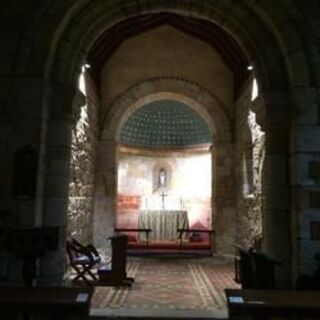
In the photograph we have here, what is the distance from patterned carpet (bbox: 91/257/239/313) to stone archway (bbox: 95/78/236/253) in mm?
971

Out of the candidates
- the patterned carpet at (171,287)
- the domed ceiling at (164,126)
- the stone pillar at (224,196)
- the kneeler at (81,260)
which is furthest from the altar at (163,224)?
the kneeler at (81,260)

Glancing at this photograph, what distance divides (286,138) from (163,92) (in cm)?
498

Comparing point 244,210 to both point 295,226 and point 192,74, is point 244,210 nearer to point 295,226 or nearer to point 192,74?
point 192,74

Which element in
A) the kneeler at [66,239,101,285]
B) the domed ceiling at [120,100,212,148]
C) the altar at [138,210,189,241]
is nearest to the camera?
the kneeler at [66,239,101,285]

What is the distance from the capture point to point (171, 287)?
5234 mm

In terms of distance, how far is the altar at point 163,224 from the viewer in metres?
9.19

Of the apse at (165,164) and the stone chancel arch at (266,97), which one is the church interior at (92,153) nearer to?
the stone chancel arch at (266,97)

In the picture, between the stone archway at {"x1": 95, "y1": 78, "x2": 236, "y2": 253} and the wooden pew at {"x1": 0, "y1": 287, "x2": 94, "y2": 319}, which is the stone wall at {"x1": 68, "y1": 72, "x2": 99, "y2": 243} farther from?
Answer: the wooden pew at {"x1": 0, "y1": 287, "x2": 94, "y2": 319}

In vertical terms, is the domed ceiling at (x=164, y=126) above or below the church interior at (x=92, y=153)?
above

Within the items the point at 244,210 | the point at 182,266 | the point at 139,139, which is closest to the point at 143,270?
the point at 182,266

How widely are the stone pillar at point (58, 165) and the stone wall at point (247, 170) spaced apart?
300cm

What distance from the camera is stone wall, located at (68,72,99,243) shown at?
6066 millimetres

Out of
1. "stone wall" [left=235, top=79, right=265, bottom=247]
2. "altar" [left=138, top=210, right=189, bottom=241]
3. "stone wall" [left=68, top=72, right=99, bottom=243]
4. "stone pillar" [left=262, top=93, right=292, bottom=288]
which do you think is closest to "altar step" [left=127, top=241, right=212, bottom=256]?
"altar" [left=138, top=210, right=189, bottom=241]

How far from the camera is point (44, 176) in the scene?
12.3 ft
